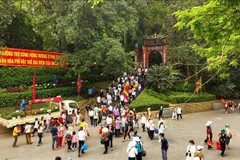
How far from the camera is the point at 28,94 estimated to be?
73.7 feet

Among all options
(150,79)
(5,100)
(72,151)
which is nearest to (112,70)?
(150,79)

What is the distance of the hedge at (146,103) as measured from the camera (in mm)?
21977

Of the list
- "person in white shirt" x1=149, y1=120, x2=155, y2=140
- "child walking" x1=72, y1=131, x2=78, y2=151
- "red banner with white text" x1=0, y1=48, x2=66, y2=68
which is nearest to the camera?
"child walking" x1=72, y1=131, x2=78, y2=151

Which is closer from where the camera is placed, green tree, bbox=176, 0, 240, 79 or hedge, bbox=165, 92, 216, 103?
green tree, bbox=176, 0, 240, 79

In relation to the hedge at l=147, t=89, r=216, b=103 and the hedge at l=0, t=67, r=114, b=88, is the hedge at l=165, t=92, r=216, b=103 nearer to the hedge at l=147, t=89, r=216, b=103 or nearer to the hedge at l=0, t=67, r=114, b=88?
the hedge at l=147, t=89, r=216, b=103

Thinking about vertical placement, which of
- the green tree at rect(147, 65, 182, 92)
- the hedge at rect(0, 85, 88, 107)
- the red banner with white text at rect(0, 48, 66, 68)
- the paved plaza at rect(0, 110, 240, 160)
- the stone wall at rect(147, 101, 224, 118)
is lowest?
the paved plaza at rect(0, 110, 240, 160)

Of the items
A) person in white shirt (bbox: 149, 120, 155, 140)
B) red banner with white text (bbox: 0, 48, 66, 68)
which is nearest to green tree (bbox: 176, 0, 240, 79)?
person in white shirt (bbox: 149, 120, 155, 140)

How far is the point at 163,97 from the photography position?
25.1m

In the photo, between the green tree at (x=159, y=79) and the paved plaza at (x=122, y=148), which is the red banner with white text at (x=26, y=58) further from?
the green tree at (x=159, y=79)

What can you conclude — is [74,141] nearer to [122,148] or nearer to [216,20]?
[122,148]

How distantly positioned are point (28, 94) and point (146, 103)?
10460 mm

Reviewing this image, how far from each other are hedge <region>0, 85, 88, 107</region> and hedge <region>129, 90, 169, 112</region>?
Result: 20.9 ft

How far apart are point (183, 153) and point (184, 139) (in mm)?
2634

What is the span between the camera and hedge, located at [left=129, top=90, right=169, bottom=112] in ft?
72.1
